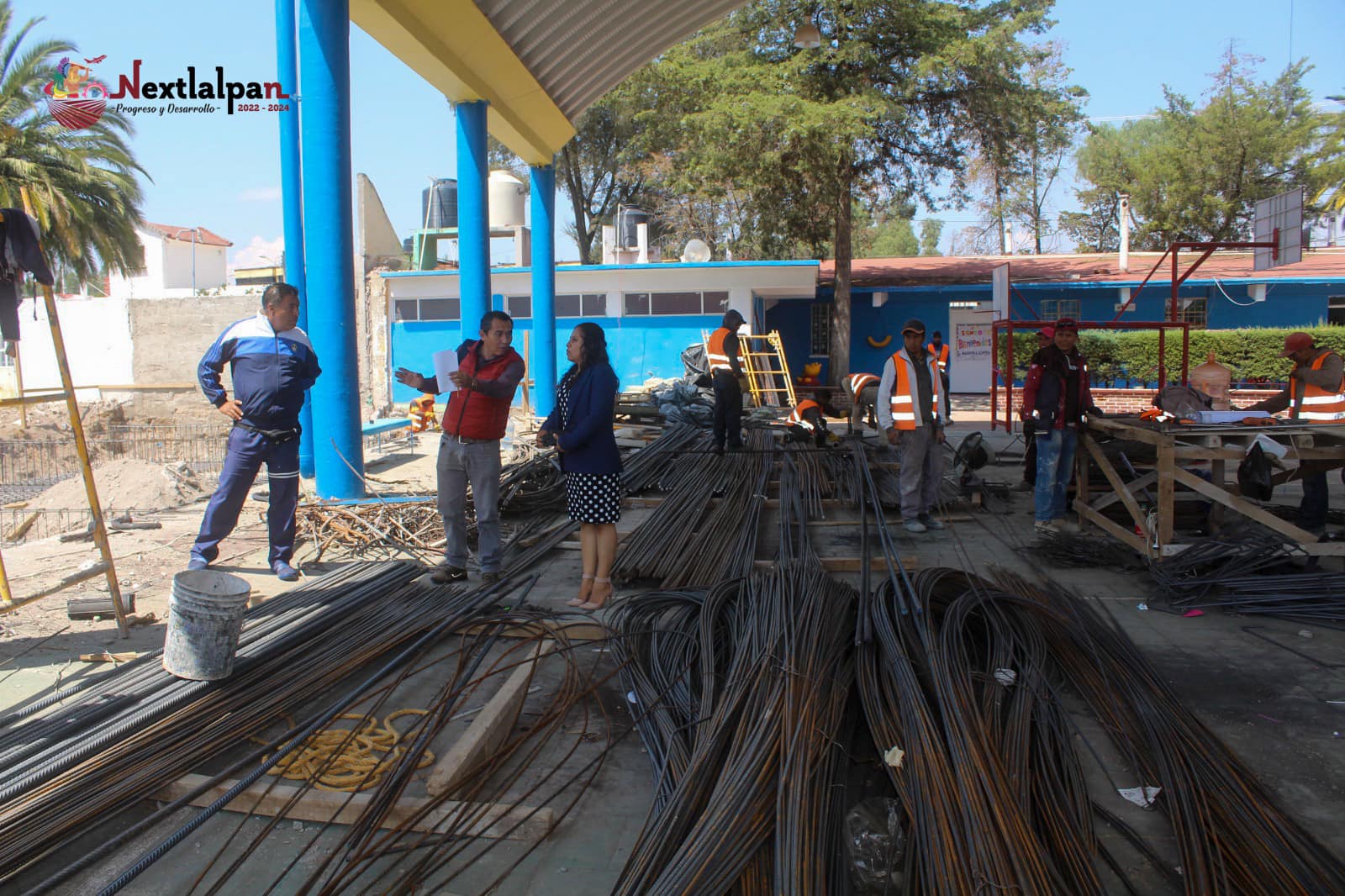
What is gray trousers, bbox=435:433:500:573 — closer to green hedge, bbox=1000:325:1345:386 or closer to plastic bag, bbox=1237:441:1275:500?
plastic bag, bbox=1237:441:1275:500

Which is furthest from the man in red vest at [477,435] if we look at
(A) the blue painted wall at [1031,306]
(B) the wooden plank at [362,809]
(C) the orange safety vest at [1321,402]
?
(A) the blue painted wall at [1031,306]

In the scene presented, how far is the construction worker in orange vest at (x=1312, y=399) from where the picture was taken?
676 cm

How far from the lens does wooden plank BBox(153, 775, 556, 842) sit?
2924 mm

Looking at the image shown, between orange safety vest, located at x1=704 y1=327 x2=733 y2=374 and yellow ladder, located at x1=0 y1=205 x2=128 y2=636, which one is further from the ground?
orange safety vest, located at x1=704 y1=327 x2=733 y2=374

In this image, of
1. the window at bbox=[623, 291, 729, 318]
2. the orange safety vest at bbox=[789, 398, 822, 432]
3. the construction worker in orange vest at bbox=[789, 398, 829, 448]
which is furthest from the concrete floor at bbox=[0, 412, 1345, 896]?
the window at bbox=[623, 291, 729, 318]

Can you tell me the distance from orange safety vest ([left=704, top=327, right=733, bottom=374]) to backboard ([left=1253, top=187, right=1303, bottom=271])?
24.4 ft

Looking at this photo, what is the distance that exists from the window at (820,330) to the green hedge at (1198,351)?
4509 mm

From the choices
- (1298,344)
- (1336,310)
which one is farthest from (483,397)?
(1336,310)

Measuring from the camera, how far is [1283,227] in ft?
40.0

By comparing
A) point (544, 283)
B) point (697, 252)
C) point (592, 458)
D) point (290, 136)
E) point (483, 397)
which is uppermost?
point (697, 252)

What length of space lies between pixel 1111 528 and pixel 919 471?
59.0 inches

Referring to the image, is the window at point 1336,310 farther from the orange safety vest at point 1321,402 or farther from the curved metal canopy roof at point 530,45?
the curved metal canopy roof at point 530,45

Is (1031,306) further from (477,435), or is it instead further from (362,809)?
(362,809)

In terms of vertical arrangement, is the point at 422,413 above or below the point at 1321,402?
below
